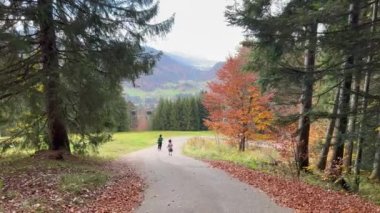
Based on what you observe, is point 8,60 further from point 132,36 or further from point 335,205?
point 335,205

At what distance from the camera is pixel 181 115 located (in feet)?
278

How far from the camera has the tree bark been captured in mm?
13945

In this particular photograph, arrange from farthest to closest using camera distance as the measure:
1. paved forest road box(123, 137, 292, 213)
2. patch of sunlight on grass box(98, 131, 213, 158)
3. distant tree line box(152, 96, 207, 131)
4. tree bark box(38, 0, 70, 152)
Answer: distant tree line box(152, 96, 207, 131) → patch of sunlight on grass box(98, 131, 213, 158) → tree bark box(38, 0, 70, 152) → paved forest road box(123, 137, 292, 213)

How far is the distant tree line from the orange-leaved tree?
185ft

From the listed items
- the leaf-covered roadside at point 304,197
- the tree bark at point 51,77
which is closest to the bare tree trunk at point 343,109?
the leaf-covered roadside at point 304,197

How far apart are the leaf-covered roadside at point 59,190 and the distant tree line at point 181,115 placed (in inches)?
2744

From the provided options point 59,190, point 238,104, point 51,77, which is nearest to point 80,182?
point 59,190

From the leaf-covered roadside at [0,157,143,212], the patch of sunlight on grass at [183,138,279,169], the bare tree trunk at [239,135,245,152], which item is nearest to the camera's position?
the leaf-covered roadside at [0,157,143,212]

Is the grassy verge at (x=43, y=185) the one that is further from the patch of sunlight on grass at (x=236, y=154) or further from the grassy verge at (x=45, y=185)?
the patch of sunlight on grass at (x=236, y=154)

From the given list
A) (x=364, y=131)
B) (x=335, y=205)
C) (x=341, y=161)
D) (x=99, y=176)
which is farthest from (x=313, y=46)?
(x=99, y=176)

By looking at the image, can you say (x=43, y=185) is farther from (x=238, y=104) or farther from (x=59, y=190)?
(x=238, y=104)

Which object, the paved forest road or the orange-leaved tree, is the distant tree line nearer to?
the orange-leaved tree

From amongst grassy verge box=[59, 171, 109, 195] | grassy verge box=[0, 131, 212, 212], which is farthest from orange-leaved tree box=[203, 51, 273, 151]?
grassy verge box=[59, 171, 109, 195]

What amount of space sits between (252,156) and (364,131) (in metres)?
12.3
